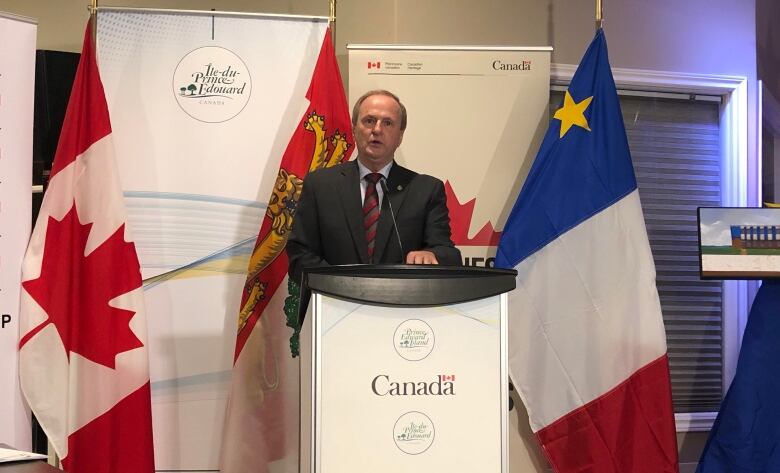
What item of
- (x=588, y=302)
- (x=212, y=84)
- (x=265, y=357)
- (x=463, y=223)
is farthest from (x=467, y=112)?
(x=265, y=357)

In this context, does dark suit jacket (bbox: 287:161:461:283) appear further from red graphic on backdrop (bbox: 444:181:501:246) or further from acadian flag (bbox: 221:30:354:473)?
red graphic on backdrop (bbox: 444:181:501:246)

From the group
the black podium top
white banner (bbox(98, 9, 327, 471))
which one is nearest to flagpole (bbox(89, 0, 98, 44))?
white banner (bbox(98, 9, 327, 471))

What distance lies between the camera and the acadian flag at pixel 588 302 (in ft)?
10.5

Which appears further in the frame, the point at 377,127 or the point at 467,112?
the point at 467,112

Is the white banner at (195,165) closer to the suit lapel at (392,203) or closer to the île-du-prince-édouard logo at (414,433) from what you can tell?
the suit lapel at (392,203)

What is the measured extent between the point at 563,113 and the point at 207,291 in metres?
1.58

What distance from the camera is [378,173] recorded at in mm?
2557

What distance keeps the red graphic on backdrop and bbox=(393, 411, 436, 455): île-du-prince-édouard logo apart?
1.79 m

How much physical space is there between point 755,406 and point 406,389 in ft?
7.00

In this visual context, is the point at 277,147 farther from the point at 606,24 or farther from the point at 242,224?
the point at 606,24

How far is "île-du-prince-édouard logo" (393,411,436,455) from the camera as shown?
166 cm

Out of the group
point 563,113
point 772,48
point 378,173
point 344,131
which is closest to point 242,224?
point 344,131

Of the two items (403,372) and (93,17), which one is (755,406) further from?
(93,17)

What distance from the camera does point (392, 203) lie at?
249 cm
